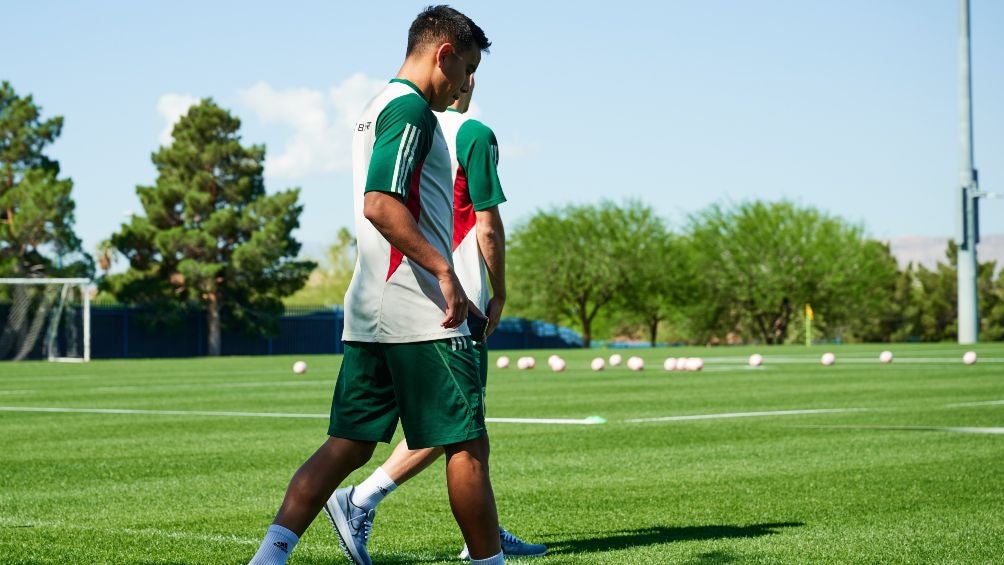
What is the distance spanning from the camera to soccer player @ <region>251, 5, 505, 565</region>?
443cm

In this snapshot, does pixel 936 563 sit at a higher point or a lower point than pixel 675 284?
lower

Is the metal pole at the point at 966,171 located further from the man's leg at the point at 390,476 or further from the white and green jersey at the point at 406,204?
the white and green jersey at the point at 406,204

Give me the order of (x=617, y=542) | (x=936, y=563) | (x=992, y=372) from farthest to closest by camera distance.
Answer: (x=992, y=372)
(x=617, y=542)
(x=936, y=563)

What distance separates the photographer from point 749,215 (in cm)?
7944

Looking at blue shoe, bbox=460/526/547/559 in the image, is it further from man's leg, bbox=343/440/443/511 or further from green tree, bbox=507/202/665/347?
green tree, bbox=507/202/665/347

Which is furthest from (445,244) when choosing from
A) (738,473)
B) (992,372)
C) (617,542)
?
(992,372)

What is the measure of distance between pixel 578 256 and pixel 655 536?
71.6 metres

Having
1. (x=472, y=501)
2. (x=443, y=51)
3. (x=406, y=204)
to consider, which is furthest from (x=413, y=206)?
(x=472, y=501)

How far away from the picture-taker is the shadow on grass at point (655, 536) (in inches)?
233

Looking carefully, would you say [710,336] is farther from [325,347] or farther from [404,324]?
[404,324]

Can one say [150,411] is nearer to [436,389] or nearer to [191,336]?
[436,389]

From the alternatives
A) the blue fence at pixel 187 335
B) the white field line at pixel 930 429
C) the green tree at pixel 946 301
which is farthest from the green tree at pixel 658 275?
the white field line at pixel 930 429

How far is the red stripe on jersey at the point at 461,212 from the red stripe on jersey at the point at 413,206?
3.93ft

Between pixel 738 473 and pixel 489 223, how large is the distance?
3659 mm
